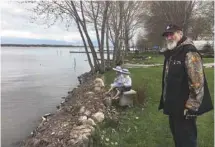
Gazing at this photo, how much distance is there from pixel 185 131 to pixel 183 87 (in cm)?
64

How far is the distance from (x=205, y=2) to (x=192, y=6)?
139cm

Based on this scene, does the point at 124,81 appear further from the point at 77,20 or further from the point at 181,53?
the point at 77,20

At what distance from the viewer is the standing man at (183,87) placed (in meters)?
4.91

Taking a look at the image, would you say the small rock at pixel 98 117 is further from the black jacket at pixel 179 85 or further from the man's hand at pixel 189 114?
the man's hand at pixel 189 114

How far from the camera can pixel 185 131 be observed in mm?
5172

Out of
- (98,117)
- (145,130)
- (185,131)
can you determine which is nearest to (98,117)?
(98,117)

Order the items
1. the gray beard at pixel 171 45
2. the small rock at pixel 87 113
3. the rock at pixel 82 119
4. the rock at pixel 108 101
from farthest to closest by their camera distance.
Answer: the rock at pixel 108 101, the small rock at pixel 87 113, the rock at pixel 82 119, the gray beard at pixel 171 45

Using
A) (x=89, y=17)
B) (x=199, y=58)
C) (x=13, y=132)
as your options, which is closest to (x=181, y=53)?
(x=199, y=58)

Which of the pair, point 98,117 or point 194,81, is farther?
point 98,117

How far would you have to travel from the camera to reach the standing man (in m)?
4.91

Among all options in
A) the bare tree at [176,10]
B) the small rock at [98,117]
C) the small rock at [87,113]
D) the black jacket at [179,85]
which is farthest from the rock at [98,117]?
the bare tree at [176,10]

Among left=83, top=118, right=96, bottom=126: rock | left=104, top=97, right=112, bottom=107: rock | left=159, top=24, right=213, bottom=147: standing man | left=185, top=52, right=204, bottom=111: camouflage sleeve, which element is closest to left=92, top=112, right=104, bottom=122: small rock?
left=83, top=118, right=96, bottom=126: rock

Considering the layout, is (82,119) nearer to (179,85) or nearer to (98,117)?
(98,117)

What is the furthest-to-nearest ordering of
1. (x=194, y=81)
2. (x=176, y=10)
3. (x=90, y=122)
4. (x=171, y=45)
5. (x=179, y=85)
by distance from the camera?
1. (x=176, y=10)
2. (x=90, y=122)
3. (x=171, y=45)
4. (x=179, y=85)
5. (x=194, y=81)
